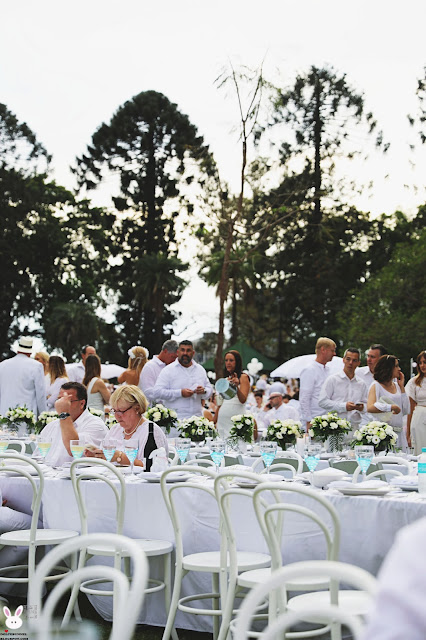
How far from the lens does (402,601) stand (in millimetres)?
1109

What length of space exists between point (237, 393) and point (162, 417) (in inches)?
60.6

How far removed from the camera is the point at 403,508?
14.0 feet

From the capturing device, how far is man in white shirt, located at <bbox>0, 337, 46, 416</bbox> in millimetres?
9164

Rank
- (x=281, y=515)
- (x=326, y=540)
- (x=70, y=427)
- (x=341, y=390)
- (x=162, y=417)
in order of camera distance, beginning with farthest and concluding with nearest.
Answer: (x=341, y=390), (x=162, y=417), (x=70, y=427), (x=281, y=515), (x=326, y=540)

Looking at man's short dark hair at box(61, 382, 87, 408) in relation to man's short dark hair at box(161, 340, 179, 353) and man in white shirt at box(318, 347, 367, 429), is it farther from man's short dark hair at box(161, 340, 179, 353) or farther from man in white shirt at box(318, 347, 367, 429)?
man's short dark hair at box(161, 340, 179, 353)

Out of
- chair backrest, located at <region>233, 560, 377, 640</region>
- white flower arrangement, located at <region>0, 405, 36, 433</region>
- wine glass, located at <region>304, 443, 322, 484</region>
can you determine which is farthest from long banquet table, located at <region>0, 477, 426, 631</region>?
chair backrest, located at <region>233, 560, 377, 640</region>

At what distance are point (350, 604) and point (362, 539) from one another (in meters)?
0.84

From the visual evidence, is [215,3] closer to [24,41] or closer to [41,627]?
[24,41]

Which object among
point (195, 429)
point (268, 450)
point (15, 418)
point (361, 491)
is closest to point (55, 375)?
point (15, 418)

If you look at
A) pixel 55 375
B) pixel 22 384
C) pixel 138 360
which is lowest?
pixel 22 384

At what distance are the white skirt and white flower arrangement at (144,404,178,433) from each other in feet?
7.58

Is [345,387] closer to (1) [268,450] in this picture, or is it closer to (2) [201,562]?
(1) [268,450]

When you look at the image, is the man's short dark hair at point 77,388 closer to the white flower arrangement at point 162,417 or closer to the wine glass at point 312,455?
the white flower arrangement at point 162,417

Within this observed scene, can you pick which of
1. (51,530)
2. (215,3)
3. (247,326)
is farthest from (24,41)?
(247,326)
